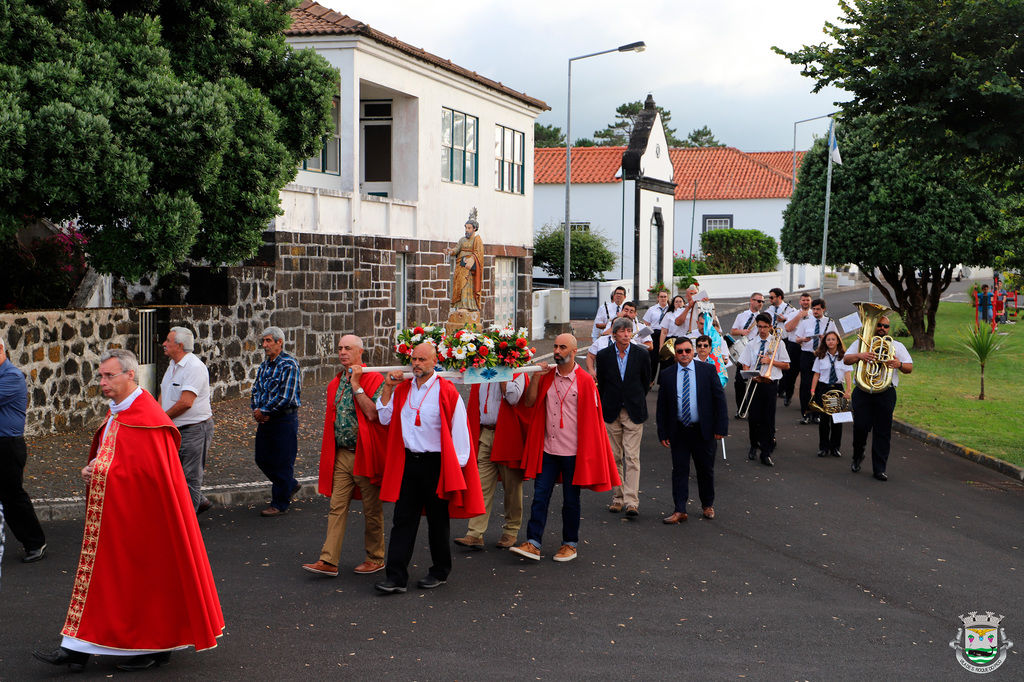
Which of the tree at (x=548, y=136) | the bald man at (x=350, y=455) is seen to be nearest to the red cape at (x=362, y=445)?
the bald man at (x=350, y=455)

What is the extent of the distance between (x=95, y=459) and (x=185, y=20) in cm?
961

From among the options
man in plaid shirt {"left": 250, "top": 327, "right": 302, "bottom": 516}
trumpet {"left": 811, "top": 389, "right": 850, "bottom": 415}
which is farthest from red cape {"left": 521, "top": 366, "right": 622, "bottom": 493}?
trumpet {"left": 811, "top": 389, "right": 850, "bottom": 415}

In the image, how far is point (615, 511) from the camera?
1048cm

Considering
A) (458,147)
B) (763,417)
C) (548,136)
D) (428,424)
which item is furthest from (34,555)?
(548,136)

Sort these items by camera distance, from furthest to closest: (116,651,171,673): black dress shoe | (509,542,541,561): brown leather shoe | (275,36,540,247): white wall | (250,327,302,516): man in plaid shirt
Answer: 1. (275,36,540,247): white wall
2. (250,327,302,516): man in plaid shirt
3. (509,542,541,561): brown leather shoe
4. (116,651,171,673): black dress shoe

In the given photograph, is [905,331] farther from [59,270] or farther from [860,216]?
[59,270]

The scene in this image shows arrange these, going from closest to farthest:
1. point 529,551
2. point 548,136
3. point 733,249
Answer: point 529,551 → point 733,249 → point 548,136

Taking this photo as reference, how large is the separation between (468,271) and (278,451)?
11237 mm

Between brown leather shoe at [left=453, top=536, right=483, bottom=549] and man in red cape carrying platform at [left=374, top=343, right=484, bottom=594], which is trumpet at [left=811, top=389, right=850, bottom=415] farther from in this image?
man in red cape carrying platform at [left=374, top=343, right=484, bottom=594]

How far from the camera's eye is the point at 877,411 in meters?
12.6

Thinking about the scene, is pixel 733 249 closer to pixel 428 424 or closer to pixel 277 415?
pixel 277 415

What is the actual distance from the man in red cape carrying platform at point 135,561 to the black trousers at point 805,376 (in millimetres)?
12599

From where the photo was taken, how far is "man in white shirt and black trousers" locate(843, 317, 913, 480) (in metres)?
12.6

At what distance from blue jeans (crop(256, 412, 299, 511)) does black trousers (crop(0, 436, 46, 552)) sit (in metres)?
2.23
